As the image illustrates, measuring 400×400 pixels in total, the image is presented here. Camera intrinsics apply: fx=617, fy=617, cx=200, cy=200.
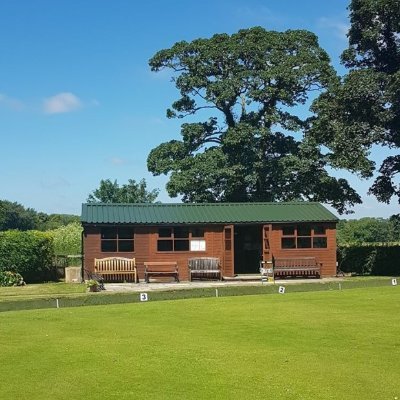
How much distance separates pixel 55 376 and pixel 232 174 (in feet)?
92.6

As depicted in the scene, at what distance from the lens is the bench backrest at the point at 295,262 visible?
2941 centimetres

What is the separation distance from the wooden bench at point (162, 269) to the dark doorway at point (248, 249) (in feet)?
15.7

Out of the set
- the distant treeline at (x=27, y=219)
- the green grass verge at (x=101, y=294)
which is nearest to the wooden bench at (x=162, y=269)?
the green grass verge at (x=101, y=294)

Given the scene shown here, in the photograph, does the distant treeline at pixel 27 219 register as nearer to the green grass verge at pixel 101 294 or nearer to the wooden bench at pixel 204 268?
the wooden bench at pixel 204 268

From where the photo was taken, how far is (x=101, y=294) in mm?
19875

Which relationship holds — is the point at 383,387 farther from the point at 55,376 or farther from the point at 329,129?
the point at 329,129

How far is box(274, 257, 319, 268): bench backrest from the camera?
2941cm

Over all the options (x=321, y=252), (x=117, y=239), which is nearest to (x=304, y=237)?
(x=321, y=252)

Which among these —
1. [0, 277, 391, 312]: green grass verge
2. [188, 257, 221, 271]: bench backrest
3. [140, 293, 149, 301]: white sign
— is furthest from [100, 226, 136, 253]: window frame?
[140, 293, 149, 301]: white sign

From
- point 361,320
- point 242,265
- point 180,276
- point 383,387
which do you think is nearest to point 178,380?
point 383,387

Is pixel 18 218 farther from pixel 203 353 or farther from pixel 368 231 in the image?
pixel 203 353

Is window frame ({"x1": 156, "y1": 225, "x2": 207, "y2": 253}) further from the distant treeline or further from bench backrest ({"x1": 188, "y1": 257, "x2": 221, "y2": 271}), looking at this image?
the distant treeline

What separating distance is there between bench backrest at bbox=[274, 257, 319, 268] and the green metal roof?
187 cm

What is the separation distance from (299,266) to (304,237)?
57.8 inches
